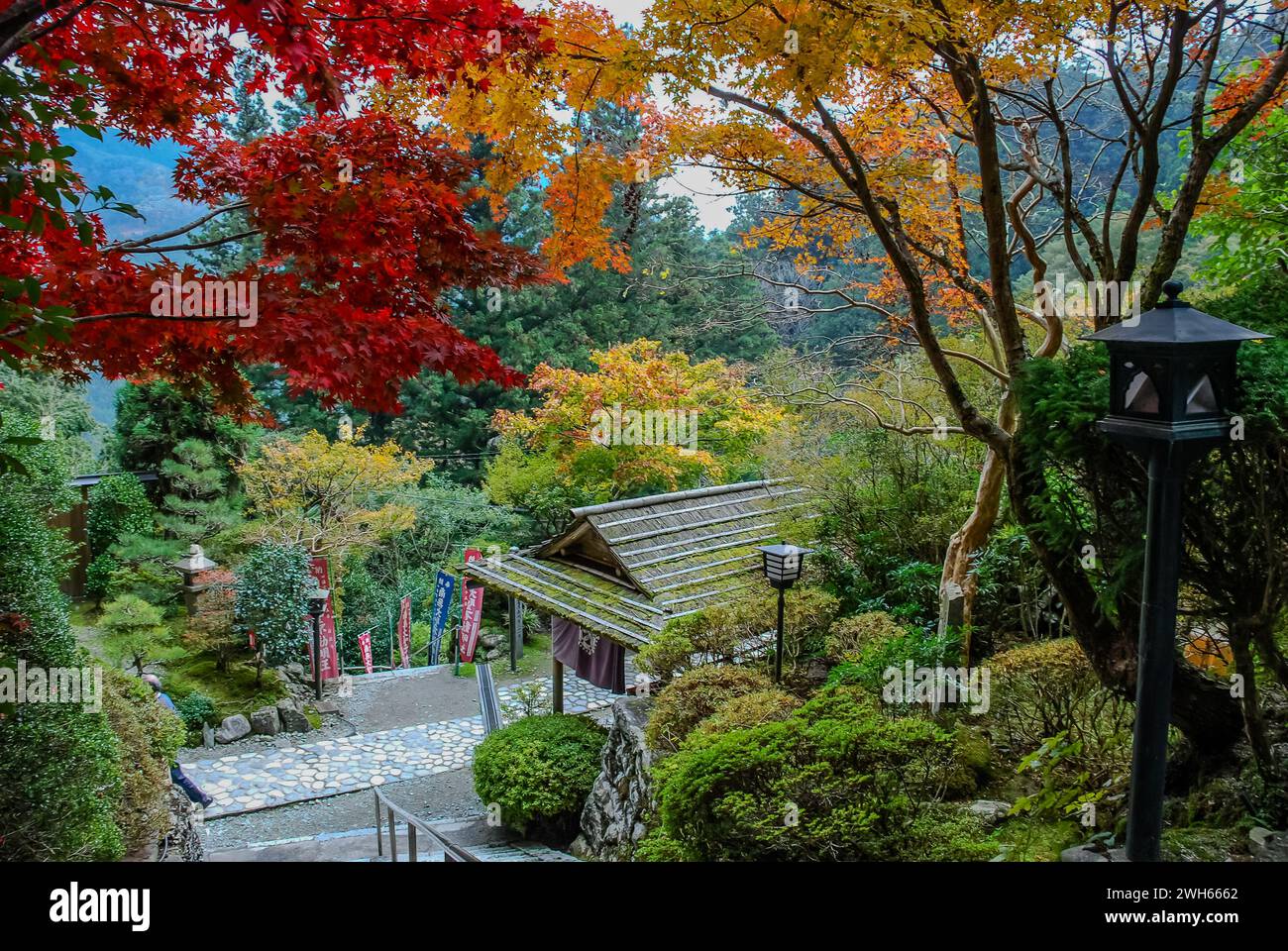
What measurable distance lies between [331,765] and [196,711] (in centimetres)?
199

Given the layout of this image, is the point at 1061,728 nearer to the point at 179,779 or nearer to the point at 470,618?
the point at 179,779

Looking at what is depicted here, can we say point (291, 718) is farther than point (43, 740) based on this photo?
Yes

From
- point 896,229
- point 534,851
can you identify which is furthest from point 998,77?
point 534,851

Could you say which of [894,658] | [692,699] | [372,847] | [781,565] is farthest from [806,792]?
[372,847]

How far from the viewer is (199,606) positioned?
12.1 meters

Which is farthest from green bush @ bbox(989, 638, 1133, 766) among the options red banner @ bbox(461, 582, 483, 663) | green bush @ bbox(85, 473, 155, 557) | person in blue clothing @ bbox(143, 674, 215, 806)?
green bush @ bbox(85, 473, 155, 557)

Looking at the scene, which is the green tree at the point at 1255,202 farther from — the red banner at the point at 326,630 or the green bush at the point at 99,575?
the green bush at the point at 99,575

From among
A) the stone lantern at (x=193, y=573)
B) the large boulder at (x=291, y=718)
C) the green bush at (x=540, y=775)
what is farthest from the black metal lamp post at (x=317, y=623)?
the green bush at (x=540, y=775)

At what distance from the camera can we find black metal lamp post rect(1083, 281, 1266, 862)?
2381 mm

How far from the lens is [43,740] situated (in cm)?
449

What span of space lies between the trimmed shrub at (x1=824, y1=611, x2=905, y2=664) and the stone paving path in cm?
523
